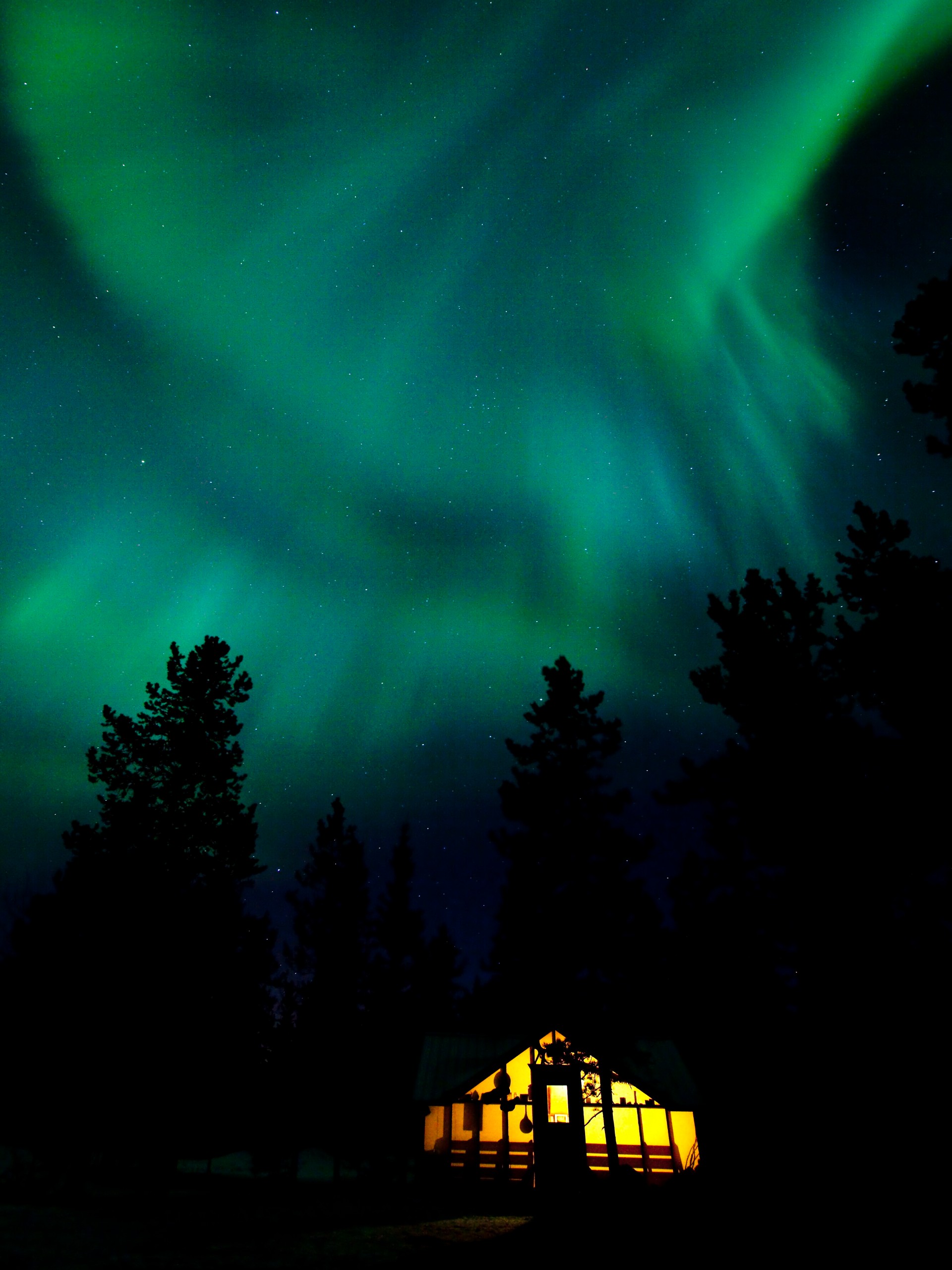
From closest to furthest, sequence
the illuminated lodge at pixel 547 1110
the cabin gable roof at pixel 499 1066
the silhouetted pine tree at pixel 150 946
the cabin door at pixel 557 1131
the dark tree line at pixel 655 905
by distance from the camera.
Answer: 1. the dark tree line at pixel 655 905
2. the silhouetted pine tree at pixel 150 946
3. the cabin door at pixel 557 1131
4. the illuminated lodge at pixel 547 1110
5. the cabin gable roof at pixel 499 1066

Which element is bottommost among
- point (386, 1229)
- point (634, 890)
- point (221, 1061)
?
point (386, 1229)

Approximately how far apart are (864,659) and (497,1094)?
69.4 feet

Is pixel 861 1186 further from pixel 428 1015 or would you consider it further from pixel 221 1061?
pixel 428 1015

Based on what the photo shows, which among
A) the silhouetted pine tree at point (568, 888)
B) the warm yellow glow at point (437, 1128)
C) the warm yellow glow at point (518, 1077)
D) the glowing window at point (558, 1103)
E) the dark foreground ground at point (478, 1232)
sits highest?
the silhouetted pine tree at point (568, 888)

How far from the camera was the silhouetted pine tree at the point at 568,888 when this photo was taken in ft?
82.9

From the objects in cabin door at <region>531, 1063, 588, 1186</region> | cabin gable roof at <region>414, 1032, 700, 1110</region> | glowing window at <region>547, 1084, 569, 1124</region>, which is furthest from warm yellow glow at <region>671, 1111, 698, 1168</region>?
cabin door at <region>531, 1063, 588, 1186</region>

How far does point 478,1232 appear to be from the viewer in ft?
59.2

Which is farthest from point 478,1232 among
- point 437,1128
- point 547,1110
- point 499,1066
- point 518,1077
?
point 437,1128

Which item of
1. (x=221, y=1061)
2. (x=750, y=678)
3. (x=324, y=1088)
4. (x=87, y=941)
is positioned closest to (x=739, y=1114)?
(x=750, y=678)

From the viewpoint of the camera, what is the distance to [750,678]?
19672mm

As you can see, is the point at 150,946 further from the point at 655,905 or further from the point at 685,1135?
the point at 685,1135

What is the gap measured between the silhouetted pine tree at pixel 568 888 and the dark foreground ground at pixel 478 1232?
647 centimetres

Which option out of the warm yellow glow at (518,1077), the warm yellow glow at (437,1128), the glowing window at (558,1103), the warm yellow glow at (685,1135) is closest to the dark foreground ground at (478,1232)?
the warm yellow glow at (437,1128)

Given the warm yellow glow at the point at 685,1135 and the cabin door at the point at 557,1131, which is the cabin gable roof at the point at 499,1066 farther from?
the warm yellow glow at the point at 685,1135
